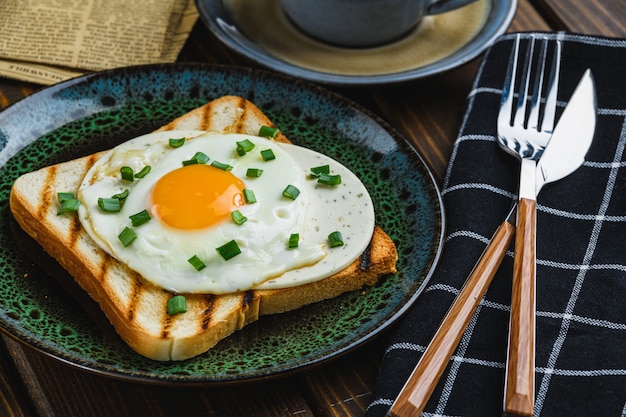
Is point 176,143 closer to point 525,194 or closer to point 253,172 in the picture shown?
point 253,172

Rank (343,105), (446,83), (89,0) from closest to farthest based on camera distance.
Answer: (343,105)
(446,83)
(89,0)

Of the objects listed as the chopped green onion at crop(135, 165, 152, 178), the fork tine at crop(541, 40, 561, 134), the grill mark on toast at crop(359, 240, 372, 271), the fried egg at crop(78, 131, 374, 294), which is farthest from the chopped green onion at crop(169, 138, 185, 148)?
the fork tine at crop(541, 40, 561, 134)

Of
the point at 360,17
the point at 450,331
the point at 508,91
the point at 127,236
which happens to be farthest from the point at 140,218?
the point at 508,91

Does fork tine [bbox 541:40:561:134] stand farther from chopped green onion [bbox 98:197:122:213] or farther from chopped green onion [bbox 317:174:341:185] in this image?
chopped green onion [bbox 98:197:122:213]

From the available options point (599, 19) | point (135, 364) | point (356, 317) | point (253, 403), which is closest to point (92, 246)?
point (135, 364)

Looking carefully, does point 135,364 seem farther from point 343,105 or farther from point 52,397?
point 343,105
